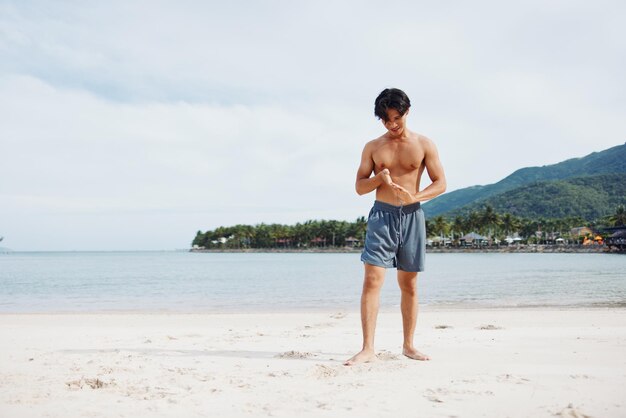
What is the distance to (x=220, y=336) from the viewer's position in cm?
683

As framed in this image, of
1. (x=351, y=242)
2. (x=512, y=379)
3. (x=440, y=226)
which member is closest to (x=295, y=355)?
(x=512, y=379)

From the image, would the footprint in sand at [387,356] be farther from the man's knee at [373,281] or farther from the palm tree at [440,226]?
the palm tree at [440,226]

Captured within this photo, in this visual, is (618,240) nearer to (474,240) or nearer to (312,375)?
(474,240)

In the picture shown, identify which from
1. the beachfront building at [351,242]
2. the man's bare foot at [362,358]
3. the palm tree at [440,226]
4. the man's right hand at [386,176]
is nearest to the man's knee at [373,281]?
the man's bare foot at [362,358]

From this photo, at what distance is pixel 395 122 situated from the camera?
468 centimetres

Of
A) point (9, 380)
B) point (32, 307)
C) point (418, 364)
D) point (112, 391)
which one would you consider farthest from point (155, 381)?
point (32, 307)

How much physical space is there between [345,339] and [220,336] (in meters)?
1.66

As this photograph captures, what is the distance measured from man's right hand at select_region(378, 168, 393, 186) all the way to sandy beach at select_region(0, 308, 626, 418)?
1.53m

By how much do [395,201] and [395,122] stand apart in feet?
2.33

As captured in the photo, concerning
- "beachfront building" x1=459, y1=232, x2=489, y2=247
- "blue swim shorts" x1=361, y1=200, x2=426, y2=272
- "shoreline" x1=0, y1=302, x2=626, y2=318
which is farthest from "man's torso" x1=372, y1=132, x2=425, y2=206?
"beachfront building" x1=459, y1=232, x2=489, y2=247

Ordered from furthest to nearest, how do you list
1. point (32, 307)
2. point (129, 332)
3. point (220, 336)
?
point (32, 307) → point (129, 332) → point (220, 336)

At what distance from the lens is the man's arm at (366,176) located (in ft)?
15.3

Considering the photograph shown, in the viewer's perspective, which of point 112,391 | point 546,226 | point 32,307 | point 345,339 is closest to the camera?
point 112,391

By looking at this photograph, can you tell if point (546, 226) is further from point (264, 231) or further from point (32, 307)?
point (32, 307)
